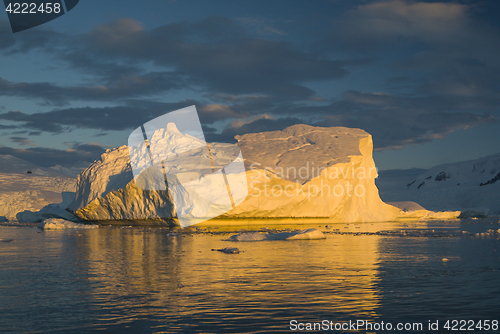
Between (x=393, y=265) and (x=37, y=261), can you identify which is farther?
(x=37, y=261)

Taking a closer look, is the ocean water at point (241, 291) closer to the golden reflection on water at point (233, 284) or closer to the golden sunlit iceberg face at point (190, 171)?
the golden reflection on water at point (233, 284)

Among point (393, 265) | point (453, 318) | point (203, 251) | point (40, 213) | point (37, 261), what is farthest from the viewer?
point (40, 213)

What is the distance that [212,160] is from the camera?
100ft

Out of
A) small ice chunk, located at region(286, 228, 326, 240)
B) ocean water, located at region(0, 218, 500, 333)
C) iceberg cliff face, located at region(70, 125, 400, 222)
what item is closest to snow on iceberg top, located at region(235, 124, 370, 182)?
iceberg cliff face, located at region(70, 125, 400, 222)

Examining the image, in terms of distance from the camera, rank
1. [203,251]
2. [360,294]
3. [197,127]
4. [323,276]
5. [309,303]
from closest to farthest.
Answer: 1. [309,303]
2. [360,294]
3. [323,276]
4. [203,251]
5. [197,127]

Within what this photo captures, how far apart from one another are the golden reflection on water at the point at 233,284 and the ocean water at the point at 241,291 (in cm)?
2

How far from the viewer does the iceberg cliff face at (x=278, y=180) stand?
97.5 ft

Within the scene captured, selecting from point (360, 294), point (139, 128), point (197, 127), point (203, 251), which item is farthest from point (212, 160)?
point (360, 294)

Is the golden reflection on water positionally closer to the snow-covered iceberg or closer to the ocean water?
the ocean water

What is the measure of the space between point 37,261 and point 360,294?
9.29 metres

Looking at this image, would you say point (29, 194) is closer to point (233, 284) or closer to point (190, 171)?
point (190, 171)

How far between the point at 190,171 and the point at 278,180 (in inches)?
234

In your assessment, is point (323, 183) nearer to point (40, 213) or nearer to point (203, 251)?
point (203, 251)

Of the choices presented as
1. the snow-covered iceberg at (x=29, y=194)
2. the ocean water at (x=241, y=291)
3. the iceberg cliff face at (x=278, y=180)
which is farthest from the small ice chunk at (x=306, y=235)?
the snow-covered iceberg at (x=29, y=194)
